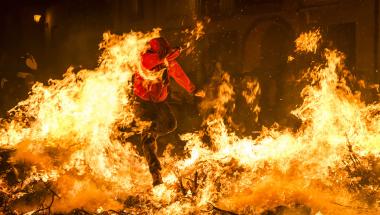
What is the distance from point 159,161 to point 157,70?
1.32m

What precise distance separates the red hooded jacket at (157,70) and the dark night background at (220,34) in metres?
4.30

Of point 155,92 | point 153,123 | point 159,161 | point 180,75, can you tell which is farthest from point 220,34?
point 159,161

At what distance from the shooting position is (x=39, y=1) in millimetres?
21359

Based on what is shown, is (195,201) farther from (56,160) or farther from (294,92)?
(294,92)

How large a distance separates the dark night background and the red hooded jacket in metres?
4.30

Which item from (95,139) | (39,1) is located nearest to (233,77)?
(95,139)

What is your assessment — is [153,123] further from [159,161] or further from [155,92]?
[159,161]

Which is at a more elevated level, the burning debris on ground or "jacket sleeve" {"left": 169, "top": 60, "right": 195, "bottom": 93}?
"jacket sleeve" {"left": 169, "top": 60, "right": 195, "bottom": 93}

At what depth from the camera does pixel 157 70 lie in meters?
6.35

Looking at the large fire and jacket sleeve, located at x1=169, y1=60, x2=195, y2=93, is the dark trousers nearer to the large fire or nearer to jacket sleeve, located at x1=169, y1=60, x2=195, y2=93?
the large fire

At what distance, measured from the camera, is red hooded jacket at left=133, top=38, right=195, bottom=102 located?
244 inches

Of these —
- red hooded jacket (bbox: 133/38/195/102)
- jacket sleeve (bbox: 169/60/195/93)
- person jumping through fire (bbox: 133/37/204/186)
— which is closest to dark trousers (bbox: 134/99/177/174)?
person jumping through fire (bbox: 133/37/204/186)

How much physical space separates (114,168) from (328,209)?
3.46 metres

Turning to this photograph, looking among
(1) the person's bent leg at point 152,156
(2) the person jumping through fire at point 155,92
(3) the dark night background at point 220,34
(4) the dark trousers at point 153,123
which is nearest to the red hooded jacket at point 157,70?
A: (2) the person jumping through fire at point 155,92
